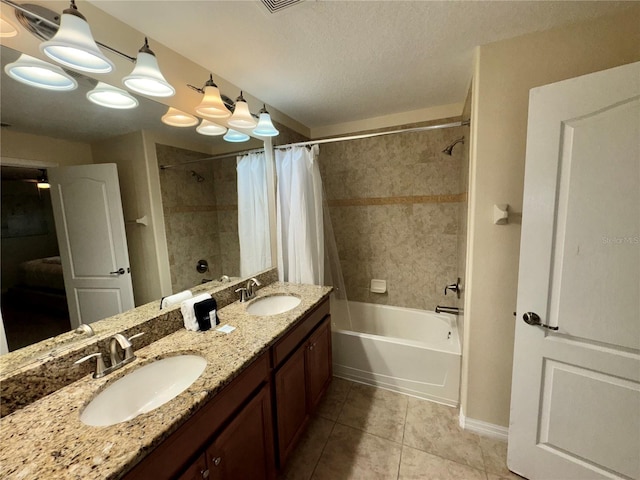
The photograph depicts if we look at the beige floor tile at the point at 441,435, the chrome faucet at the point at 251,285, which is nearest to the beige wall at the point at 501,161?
the beige floor tile at the point at 441,435

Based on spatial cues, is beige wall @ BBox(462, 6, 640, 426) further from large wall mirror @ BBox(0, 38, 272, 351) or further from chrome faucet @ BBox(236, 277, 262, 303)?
large wall mirror @ BBox(0, 38, 272, 351)

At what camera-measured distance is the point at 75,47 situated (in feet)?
2.81

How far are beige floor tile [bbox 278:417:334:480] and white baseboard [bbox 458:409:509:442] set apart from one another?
2.93ft

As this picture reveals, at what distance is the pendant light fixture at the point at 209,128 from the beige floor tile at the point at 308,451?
6.87 ft

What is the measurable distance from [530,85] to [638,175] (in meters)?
0.68

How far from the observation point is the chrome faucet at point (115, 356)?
94cm

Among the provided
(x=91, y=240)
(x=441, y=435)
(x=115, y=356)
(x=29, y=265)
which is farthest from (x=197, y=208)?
(x=441, y=435)

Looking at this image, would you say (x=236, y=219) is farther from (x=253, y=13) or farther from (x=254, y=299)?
(x=253, y=13)

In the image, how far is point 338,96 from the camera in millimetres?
1978

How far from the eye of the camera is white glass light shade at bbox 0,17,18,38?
0.85 m

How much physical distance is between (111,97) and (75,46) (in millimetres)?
315

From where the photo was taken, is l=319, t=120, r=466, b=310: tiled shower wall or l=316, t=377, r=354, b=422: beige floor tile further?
l=319, t=120, r=466, b=310: tiled shower wall

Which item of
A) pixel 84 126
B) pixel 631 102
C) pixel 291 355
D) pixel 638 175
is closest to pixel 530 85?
pixel 631 102

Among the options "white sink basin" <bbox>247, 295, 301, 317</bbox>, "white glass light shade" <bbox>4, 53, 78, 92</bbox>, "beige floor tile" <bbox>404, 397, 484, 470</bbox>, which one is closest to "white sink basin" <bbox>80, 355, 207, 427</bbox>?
"white sink basin" <bbox>247, 295, 301, 317</bbox>
